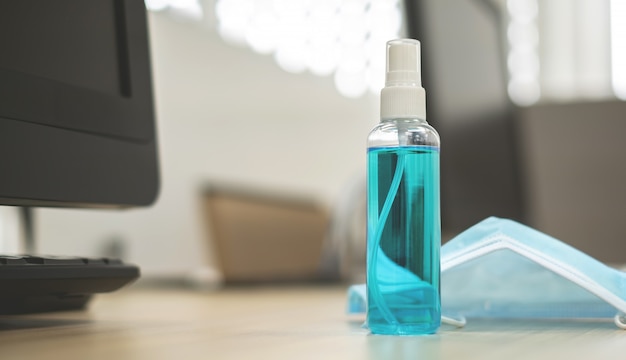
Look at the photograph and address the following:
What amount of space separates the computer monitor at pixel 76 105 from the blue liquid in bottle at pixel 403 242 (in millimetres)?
234

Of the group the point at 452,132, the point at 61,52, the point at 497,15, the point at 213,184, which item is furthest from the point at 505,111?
the point at 61,52

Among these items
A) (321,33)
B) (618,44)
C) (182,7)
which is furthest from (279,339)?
(618,44)

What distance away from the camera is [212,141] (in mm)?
2303

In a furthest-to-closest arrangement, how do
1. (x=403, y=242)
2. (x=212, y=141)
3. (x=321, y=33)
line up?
(x=321, y=33) → (x=212, y=141) → (x=403, y=242)

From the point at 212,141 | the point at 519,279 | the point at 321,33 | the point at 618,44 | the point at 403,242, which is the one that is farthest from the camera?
the point at 618,44

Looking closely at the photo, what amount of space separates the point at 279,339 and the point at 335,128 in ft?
7.35

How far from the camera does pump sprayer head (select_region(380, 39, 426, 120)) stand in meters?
0.46

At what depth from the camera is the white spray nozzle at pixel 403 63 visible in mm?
465

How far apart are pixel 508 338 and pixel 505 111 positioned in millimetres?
1165

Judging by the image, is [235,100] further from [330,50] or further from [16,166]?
[16,166]

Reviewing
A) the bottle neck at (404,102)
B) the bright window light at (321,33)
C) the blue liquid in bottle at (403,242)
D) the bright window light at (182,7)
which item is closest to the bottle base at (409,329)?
the blue liquid in bottle at (403,242)

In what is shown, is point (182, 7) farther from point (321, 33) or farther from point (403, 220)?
point (403, 220)

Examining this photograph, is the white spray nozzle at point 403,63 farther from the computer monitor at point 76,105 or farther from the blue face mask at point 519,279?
the computer monitor at point 76,105

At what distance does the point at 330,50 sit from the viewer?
8.41 feet
